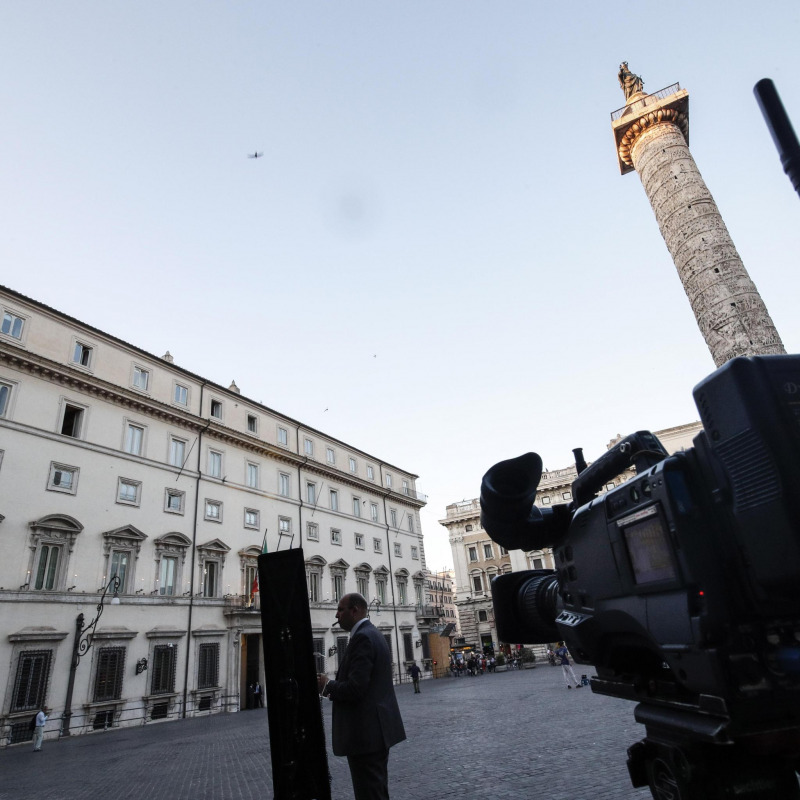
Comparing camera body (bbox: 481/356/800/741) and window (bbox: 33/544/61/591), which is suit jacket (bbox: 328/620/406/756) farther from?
window (bbox: 33/544/61/591)

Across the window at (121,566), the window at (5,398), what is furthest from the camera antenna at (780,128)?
the window at (121,566)

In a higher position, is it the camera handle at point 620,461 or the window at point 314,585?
the window at point 314,585

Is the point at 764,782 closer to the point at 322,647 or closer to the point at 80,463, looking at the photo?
the point at 80,463

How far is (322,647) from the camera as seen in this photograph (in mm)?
30578

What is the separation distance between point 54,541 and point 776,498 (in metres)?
23.8

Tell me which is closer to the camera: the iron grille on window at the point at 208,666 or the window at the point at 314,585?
the iron grille on window at the point at 208,666

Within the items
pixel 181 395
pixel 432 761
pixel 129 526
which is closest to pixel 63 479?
pixel 129 526

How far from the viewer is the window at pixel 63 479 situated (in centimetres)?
2075

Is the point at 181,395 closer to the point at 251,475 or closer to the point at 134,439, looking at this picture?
the point at 134,439

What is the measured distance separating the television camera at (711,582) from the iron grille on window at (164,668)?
A: 24299mm

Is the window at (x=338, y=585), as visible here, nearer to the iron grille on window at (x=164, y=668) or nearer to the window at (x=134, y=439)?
the iron grille on window at (x=164, y=668)

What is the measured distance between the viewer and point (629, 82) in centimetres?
1995

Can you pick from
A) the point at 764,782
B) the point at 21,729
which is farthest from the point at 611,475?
the point at 21,729

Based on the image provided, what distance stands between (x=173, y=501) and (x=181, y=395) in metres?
5.45
